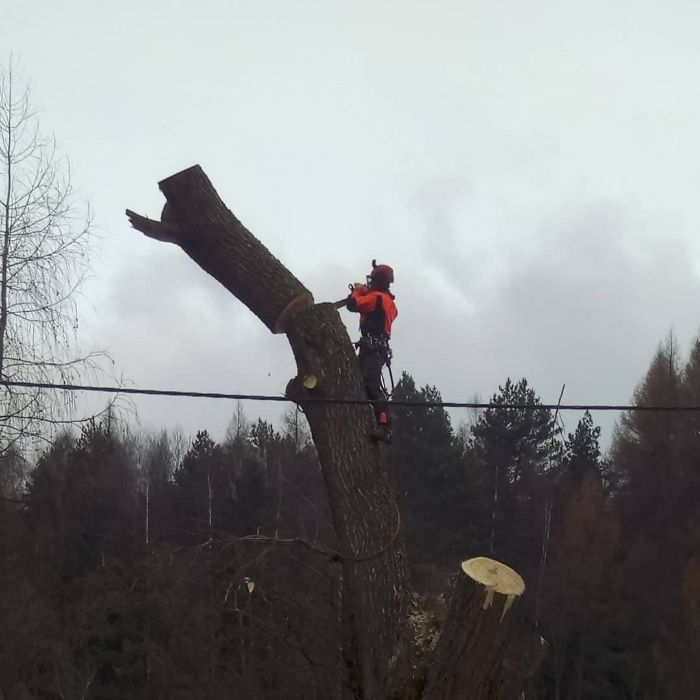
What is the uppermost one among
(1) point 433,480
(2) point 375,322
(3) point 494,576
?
(1) point 433,480

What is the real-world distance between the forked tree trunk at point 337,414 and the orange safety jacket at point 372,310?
591mm

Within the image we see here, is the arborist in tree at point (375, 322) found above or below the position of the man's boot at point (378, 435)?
above

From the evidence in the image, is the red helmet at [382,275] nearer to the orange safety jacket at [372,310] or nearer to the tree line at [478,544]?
the orange safety jacket at [372,310]

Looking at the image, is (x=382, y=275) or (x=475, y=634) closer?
(x=475, y=634)

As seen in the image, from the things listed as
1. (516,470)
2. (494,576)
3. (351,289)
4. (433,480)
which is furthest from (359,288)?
(516,470)

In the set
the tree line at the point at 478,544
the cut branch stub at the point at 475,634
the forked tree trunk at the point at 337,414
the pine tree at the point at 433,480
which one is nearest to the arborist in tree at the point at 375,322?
the forked tree trunk at the point at 337,414

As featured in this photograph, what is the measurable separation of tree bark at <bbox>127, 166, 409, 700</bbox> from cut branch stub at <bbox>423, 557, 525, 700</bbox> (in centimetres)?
88

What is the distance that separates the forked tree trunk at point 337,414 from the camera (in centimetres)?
474

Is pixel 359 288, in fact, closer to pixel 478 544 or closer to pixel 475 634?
pixel 475 634

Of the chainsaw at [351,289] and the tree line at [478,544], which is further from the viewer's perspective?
the tree line at [478,544]

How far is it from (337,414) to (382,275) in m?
1.29

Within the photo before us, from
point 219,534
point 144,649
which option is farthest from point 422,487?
point 219,534

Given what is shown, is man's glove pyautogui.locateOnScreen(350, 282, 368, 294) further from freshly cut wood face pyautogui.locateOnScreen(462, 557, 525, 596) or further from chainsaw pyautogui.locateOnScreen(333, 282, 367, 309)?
freshly cut wood face pyautogui.locateOnScreen(462, 557, 525, 596)

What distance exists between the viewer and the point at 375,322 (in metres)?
5.80
